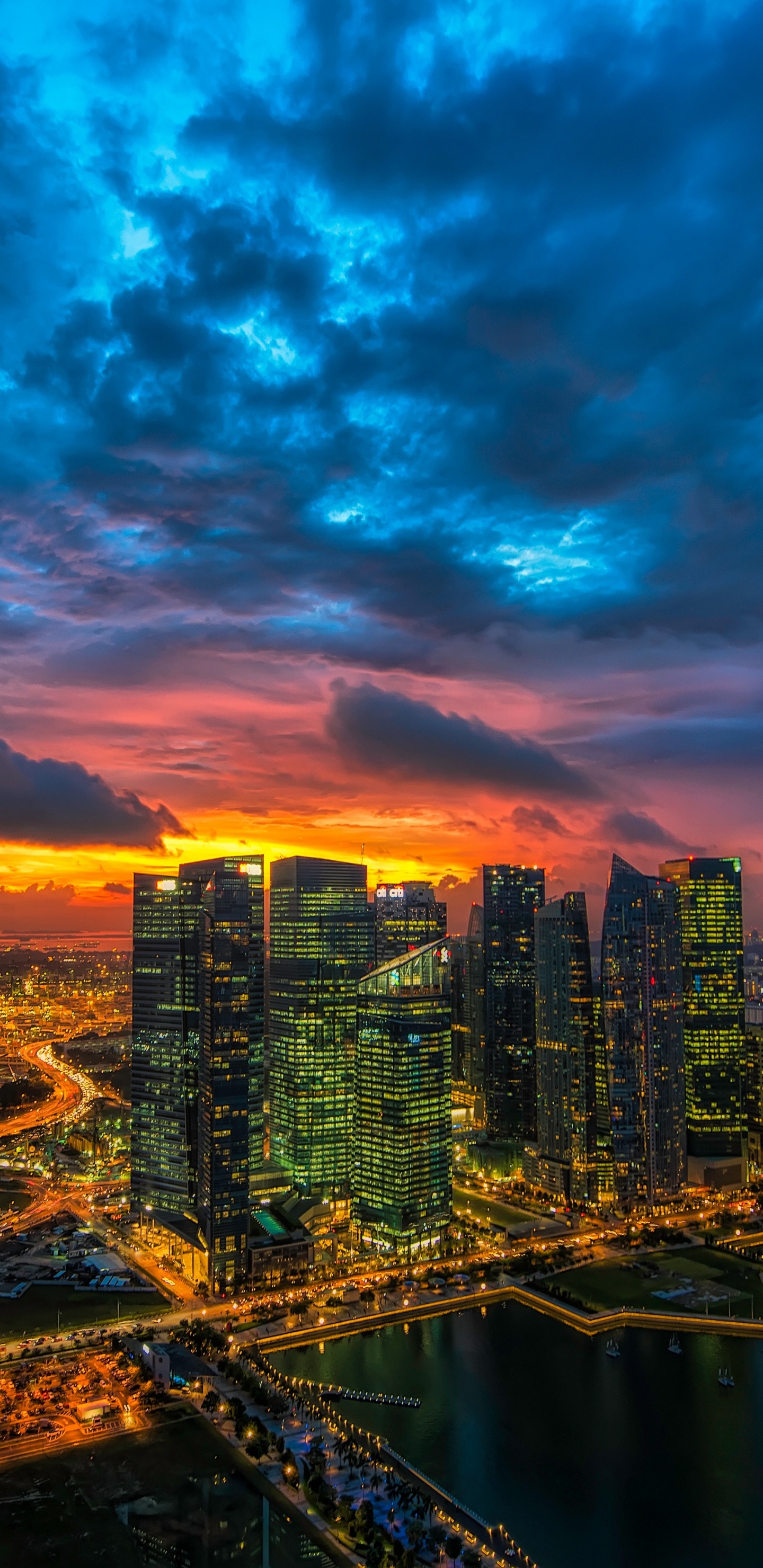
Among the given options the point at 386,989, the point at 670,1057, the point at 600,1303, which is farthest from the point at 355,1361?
the point at 670,1057

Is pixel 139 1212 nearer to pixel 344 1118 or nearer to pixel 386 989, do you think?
pixel 344 1118

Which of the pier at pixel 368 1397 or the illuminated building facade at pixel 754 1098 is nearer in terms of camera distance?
the pier at pixel 368 1397

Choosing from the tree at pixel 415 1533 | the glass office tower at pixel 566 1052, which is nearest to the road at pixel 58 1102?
the glass office tower at pixel 566 1052

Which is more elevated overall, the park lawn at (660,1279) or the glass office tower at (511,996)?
the glass office tower at (511,996)

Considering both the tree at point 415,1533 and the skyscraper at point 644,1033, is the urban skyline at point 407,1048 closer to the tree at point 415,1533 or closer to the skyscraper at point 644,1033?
the skyscraper at point 644,1033

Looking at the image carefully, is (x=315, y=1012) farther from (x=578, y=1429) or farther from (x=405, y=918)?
(x=578, y=1429)

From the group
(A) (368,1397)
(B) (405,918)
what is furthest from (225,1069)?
(B) (405,918)

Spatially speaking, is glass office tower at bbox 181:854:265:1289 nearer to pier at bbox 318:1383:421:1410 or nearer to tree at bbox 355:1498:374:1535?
pier at bbox 318:1383:421:1410

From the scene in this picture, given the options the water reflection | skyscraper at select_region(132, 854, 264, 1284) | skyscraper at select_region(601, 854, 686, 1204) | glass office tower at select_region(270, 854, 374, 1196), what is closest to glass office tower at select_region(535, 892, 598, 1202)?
skyscraper at select_region(601, 854, 686, 1204)
